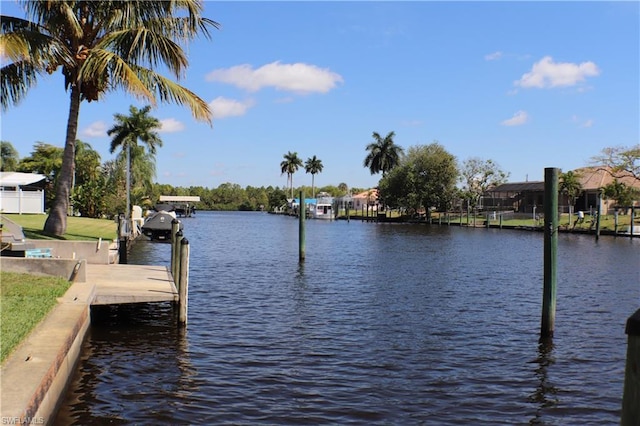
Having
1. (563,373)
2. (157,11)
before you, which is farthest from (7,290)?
(157,11)

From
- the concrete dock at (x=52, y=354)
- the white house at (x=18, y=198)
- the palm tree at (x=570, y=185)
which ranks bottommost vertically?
the concrete dock at (x=52, y=354)

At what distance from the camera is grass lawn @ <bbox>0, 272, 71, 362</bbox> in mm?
7844

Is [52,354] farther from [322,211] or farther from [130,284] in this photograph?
[322,211]

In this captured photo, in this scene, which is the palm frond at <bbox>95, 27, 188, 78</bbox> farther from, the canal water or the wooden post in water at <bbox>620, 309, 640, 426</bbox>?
the wooden post in water at <bbox>620, 309, 640, 426</bbox>

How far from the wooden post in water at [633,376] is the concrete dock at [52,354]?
5.02 meters

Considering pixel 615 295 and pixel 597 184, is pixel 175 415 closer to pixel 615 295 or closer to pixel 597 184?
pixel 615 295

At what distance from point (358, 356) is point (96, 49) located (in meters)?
14.6

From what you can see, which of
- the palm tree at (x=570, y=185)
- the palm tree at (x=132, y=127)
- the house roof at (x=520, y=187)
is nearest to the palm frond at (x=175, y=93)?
the palm tree at (x=132, y=127)

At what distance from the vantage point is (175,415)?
324 inches

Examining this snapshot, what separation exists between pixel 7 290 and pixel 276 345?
512cm

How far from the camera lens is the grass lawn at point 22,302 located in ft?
25.7

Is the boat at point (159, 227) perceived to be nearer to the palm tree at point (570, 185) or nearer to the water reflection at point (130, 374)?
the water reflection at point (130, 374)

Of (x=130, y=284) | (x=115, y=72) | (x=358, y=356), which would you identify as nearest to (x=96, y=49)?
(x=115, y=72)

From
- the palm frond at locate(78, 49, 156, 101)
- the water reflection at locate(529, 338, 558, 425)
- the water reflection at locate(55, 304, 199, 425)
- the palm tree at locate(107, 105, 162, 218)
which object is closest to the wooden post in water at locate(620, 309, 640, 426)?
the water reflection at locate(529, 338, 558, 425)
